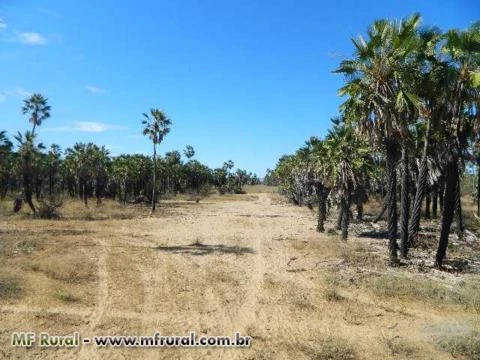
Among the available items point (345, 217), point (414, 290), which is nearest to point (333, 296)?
point (414, 290)

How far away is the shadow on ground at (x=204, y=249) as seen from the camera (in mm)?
22667

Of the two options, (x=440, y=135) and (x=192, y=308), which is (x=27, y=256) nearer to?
(x=192, y=308)

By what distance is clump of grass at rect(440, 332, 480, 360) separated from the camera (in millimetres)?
10141

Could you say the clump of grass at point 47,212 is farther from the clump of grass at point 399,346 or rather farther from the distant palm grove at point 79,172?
the clump of grass at point 399,346

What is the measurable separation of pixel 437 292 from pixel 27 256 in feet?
54.3

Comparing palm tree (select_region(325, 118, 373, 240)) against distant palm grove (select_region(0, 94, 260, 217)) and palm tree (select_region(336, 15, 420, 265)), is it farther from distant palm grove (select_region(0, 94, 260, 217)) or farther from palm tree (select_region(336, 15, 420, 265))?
distant palm grove (select_region(0, 94, 260, 217))

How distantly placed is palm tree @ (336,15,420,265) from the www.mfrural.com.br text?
10994 mm

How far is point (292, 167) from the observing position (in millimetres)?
64562

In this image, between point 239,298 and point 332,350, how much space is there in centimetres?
490

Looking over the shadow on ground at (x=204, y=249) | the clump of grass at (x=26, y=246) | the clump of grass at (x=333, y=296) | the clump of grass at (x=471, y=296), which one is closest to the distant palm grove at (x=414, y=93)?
the clump of grass at (x=471, y=296)

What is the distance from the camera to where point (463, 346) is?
10.4 meters

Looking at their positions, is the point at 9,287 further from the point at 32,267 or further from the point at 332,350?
the point at 332,350

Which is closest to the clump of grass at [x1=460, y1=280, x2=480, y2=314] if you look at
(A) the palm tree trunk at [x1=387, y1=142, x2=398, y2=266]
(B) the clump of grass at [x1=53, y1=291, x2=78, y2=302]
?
(A) the palm tree trunk at [x1=387, y1=142, x2=398, y2=266]

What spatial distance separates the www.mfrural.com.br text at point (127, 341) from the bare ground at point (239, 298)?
24cm
